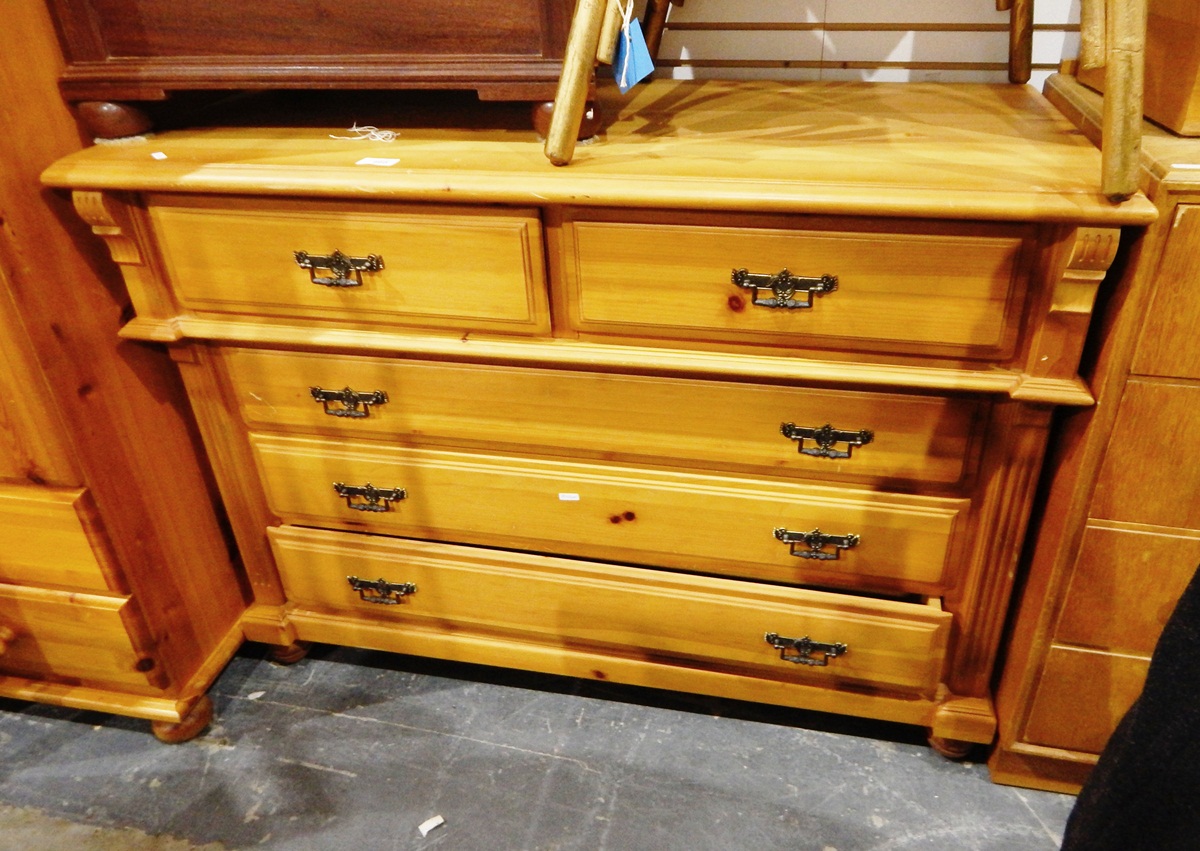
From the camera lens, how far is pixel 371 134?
1324mm

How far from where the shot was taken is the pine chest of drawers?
1.07m

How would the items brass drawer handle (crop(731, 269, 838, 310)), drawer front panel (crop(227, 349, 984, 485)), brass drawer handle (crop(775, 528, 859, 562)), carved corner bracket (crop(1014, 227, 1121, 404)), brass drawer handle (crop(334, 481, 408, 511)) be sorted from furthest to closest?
brass drawer handle (crop(334, 481, 408, 511)), brass drawer handle (crop(775, 528, 859, 562)), drawer front panel (crop(227, 349, 984, 485)), brass drawer handle (crop(731, 269, 838, 310)), carved corner bracket (crop(1014, 227, 1121, 404))

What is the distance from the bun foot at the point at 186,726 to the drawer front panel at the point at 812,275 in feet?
3.52

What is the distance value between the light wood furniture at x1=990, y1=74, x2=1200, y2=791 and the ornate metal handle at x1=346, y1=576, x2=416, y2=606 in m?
1.03

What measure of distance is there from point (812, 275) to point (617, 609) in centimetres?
67

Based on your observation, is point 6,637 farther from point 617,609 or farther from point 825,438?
point 825,438

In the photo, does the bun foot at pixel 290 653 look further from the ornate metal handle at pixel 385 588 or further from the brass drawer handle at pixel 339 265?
the brass drawer handle at pixel 339 265

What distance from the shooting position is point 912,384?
112cm

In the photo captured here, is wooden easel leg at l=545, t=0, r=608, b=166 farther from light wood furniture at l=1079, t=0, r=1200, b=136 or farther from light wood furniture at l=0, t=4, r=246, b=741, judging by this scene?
light wood furniture at l=0, t=4, r=246, b=741

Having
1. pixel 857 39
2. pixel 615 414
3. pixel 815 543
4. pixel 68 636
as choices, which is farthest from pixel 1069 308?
pixel 68 636

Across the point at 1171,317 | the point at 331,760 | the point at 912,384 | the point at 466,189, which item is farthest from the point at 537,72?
the point at 331,760

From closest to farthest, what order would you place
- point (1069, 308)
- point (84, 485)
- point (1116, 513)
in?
1. point (1069, 308)
2. point (1116, 513)
3. point (84, 485)

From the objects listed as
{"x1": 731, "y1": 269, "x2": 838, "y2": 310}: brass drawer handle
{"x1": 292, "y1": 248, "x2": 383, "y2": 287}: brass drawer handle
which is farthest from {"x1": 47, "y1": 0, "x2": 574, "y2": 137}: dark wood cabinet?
{"x1": 731, "y1": 269, "x2": 838, "y2": 310}: brass drawer handle

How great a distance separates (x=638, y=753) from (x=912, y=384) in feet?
2.73
